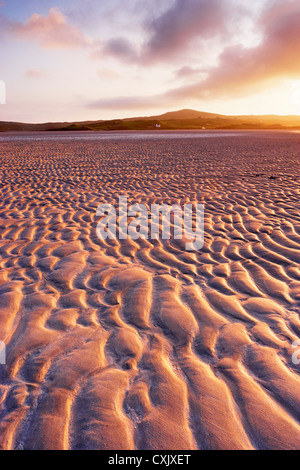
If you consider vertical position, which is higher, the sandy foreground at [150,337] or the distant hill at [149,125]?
the distant hill at [149,125]

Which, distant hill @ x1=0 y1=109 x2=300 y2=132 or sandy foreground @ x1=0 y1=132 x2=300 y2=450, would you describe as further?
distant hill @ x1=0 y1=109 x2=300 y2=132

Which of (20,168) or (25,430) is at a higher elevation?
(20,168)

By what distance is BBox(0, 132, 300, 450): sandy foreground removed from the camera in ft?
4.71

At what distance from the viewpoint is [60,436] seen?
1406 millimetres

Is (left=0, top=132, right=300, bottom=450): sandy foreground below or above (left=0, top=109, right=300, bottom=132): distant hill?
below

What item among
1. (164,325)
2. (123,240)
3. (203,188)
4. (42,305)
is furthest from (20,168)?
(164,325)

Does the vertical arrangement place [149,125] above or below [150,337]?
above

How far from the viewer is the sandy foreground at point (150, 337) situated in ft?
4.71

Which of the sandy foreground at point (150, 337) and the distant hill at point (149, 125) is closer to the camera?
the sandy foreground at point (150, 337)

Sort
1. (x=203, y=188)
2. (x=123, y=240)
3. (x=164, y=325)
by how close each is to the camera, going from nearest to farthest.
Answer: (x=164, y=325)
(x=123, y=240)
(x=203, y=188)

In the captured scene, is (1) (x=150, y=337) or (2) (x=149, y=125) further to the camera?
(2) (x=149, y=125)

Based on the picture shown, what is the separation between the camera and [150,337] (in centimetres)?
204

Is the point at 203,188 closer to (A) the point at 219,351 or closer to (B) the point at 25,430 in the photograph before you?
(A) the point at 219,351

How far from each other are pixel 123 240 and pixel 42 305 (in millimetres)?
1533
